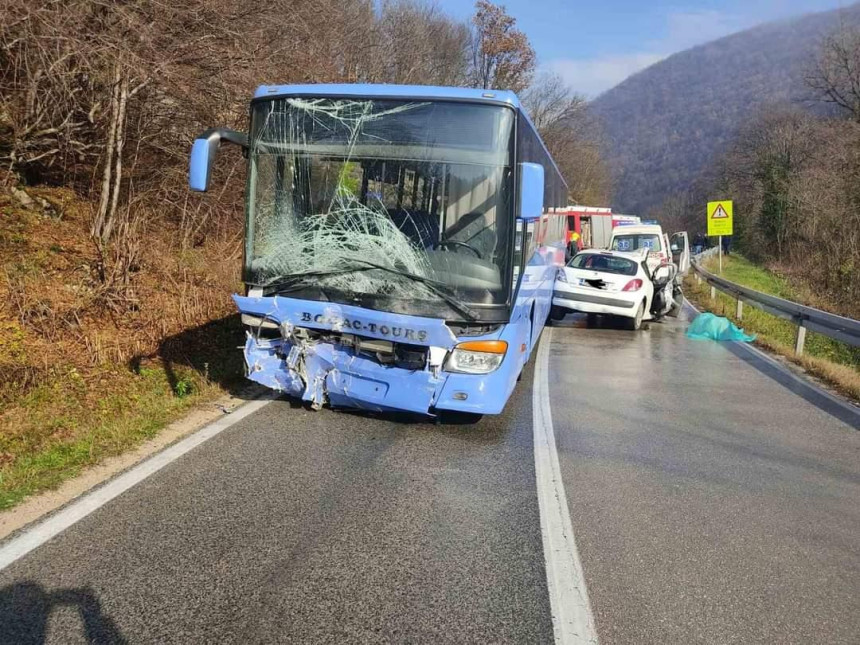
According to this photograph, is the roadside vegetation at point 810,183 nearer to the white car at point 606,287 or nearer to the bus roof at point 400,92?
the white car at point 606,287

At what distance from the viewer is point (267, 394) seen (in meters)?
7.14

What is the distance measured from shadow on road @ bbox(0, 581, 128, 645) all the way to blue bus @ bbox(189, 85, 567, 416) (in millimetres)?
2806

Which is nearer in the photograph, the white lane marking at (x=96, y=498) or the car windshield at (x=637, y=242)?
the white lane marking at (x=96, y=498)

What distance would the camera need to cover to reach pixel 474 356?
18.2ft

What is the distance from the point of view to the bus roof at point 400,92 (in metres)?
5.50

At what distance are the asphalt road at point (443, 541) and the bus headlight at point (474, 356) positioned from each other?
712mm

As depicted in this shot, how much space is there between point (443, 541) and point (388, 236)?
105 inches

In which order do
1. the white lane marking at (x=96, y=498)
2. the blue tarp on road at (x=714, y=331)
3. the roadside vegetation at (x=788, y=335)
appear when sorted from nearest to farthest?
1. the white lane marking at (x=96, y=498)
2. the roadside vegetation at (x=788, y=335)
3. the blue tarp on road at (x=714, y=331)

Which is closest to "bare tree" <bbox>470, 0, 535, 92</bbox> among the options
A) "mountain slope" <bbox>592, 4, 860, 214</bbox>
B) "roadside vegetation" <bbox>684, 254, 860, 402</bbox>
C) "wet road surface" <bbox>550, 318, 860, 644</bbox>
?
"roadside vegetation" <bbox>684, 254, 860, 402</bbox>

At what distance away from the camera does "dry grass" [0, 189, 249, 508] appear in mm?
5273

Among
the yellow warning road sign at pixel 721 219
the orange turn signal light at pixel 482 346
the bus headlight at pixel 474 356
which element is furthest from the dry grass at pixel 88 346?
the yellow warning road sign at pixel 721 219

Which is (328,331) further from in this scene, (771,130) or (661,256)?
(771,130)

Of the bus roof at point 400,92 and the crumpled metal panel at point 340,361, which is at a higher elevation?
the bus roof at point 400,92

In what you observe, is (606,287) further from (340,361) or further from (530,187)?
(340,361)
